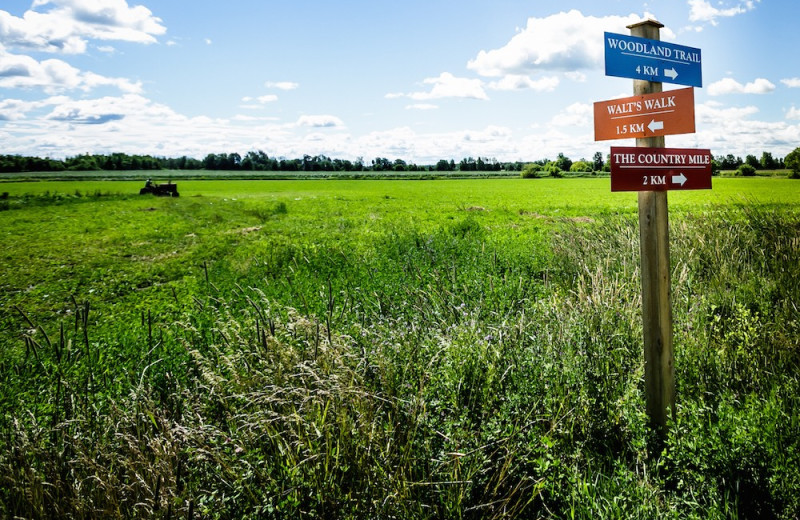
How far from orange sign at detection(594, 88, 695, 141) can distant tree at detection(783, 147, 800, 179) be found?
37.5 meters

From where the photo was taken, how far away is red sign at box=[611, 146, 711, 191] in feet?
11.6

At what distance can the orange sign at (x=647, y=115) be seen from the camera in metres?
3.60

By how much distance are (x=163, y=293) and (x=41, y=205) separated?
1867 cm

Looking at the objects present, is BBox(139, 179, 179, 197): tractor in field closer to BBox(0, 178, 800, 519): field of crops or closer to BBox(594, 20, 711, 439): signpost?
BBox(0, 178, 800, 519): field of crops

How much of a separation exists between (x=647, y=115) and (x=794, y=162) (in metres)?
39.8

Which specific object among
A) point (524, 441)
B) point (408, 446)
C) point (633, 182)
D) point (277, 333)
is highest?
point (633, 182)

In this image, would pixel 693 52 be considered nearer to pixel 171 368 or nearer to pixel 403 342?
pixel 403 342

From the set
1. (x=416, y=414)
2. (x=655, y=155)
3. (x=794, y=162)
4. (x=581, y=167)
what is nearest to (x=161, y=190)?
(x=416, y=414)

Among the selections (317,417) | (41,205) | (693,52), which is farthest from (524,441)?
(41,205)

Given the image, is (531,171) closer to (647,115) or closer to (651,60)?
(651,60)

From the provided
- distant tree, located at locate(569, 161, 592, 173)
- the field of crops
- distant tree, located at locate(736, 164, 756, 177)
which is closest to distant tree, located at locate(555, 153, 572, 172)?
distant tree, located at locate(569, 161, 592, 173)

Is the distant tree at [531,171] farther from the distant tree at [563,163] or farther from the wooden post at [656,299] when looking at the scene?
the wooden post at [656,299]

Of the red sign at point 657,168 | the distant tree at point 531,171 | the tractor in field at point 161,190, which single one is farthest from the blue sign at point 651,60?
the distant tree at point 531,171

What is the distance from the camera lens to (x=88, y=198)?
2802 centimetres
